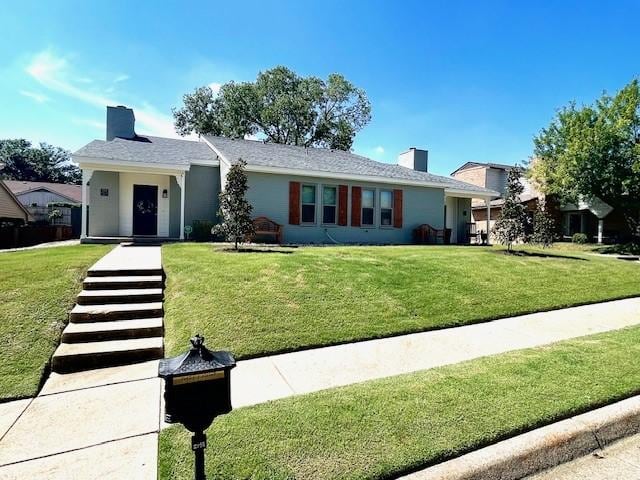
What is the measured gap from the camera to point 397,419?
288cm

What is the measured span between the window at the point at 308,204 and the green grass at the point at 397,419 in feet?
A: 34.7

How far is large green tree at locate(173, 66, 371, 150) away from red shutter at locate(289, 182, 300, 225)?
62.2ft

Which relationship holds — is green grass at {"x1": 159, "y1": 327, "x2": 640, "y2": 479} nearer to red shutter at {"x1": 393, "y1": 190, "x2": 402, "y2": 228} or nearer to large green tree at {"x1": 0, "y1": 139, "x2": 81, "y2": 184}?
red shutter at {"x1": 393, "y1": 190, "x2": 402, "y2": 228}

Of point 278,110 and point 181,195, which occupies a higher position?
point 278,110

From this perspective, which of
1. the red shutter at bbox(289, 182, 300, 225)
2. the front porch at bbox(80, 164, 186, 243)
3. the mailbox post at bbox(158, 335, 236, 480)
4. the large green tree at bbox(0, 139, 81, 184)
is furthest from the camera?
the large green tree at bbox(0, 139, 81, 184)

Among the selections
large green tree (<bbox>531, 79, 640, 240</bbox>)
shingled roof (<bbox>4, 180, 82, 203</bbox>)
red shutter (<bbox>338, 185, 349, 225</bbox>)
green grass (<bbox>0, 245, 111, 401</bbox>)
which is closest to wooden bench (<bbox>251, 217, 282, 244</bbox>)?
red shutter (<bbox>338, 185, 349, 225</bbox>)

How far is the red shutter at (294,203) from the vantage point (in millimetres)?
13766

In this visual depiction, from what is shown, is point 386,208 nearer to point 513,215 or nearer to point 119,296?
→ point 513,215

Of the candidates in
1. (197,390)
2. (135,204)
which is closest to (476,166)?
(135,204)

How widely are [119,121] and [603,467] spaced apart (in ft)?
58.7

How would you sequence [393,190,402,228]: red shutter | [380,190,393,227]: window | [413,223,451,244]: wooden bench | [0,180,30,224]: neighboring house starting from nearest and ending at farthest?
[380,190,393,227]: window < [393,190,402,228]: red shutter < [413,223,451,244]: wooden bench < [0,180,30,224]: neighboring house

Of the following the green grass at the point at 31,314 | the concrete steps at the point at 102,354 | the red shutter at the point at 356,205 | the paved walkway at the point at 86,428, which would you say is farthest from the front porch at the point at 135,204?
the paved walkway at the point at 86,428

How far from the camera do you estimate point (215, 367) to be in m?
1.96

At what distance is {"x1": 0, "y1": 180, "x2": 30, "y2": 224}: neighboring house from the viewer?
19.6 meters
